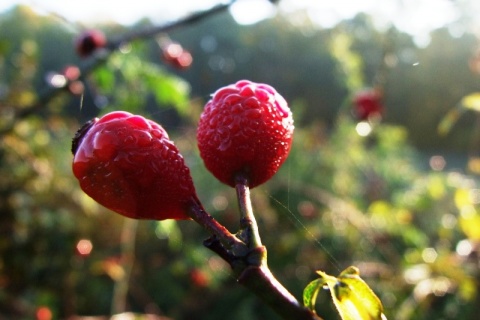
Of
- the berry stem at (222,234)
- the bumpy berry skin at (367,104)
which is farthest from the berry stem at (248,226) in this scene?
the bumpy berry skin at (367,104)

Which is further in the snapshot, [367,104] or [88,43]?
[367,104]

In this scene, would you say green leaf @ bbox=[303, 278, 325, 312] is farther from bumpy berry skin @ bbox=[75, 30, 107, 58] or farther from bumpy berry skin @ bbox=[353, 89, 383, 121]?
bumpy berry skin @ bbox=[353, 89, 383, 121]

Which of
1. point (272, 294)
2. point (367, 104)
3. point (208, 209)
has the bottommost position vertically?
point (208, 209)

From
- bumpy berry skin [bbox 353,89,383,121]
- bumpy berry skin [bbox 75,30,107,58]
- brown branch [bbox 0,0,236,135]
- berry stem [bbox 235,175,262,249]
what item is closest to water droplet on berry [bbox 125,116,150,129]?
berry stem [bbox 235,175,262,249]

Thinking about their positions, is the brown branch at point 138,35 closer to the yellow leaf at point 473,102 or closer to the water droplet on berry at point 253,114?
the yellow leaf at point 473,102

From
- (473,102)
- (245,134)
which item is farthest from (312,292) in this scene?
(473,102)

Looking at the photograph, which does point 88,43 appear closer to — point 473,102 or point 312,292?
point 473,102
